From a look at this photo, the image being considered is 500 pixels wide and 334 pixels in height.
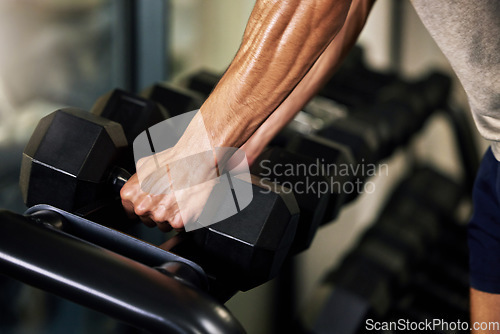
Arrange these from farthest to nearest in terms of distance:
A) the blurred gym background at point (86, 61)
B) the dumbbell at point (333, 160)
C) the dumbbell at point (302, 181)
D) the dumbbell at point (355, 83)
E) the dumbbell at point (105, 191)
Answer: the dumbbell at point (355, 83) < the blurred gym background at point (86, 61) < the dumbbell at point (333, 160) < the dumbbell at point (302, 181) < the dumbbell at point (105, 191)

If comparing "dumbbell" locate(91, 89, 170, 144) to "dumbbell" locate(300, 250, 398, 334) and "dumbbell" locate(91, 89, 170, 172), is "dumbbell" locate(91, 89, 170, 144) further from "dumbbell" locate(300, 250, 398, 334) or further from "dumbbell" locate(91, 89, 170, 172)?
"dumbbell" locate(300, 250, 398, 334)

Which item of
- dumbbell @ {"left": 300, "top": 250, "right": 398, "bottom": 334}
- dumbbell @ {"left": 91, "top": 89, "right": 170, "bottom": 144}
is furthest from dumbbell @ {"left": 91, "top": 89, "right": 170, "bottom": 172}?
dumbbell @ {"left": 300, "top": 250, "right": 398, "bottom": 334}

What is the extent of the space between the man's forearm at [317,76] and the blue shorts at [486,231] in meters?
0.28

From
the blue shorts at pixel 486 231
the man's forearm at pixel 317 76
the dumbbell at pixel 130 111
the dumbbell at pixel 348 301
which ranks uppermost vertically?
the man's forearm at pixel 317 76

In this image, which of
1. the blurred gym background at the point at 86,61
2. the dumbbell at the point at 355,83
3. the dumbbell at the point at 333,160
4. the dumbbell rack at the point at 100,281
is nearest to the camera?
the dumbbell rack at the point at 100,281

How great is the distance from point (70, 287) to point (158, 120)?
14.1 inches

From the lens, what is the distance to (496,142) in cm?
77

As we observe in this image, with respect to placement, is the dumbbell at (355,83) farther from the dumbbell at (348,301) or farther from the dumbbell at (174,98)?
the dumbbell at (174,98)

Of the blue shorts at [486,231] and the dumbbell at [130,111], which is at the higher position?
the dumbbell at [130,111]

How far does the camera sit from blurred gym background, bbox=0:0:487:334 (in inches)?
51.6

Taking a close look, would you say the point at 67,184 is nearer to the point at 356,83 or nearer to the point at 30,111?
the point at 30,111

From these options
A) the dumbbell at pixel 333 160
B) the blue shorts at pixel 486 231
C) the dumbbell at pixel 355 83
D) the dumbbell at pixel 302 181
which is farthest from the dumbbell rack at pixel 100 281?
the dumbbell at pixel 355 83

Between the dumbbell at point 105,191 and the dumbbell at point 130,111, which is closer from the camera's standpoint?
the dumbbell at point 105,191

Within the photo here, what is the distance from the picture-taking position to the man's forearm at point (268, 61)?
62 cm
